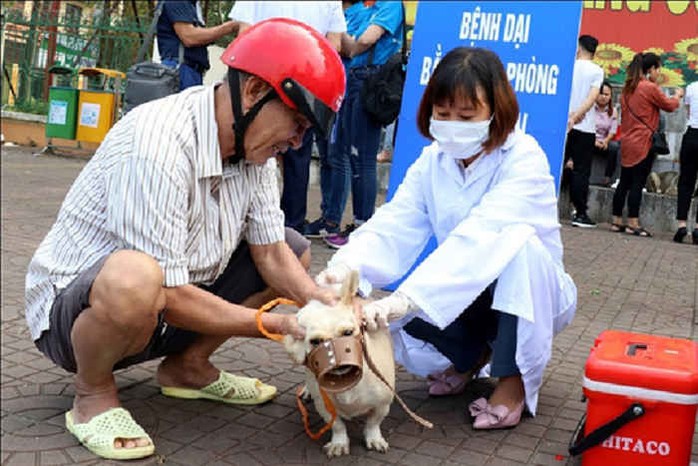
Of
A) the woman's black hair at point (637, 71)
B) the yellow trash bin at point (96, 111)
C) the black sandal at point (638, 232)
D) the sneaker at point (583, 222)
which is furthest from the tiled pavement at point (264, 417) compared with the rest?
the yellow trash bin at point (96, 111)

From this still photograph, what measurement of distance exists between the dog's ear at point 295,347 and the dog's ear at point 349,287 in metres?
0.17

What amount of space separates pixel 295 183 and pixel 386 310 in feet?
10.2

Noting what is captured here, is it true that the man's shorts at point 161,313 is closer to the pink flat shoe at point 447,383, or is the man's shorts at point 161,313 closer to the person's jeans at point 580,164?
the pink flat shoe at point 447,383

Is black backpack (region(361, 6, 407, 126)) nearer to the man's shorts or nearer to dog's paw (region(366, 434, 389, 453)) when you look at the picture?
the man's shorts

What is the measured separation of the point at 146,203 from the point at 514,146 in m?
1.32

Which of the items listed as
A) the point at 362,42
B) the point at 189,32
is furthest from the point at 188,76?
the point at 362,42

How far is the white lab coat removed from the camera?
2.69 m

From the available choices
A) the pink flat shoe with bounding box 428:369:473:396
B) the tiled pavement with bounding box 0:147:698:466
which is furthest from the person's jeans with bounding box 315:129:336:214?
the pink flat shoe with bounding box 428:369:473:396

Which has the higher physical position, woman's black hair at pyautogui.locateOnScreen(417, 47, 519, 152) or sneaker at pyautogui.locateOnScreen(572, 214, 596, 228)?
woman's black hair at pyautogui.locateOnScreen(417, 47, 519, 152)

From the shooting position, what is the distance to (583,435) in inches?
102

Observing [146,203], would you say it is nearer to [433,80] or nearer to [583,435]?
[433,80]

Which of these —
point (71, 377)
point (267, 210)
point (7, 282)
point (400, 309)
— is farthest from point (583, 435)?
point (7, 282)

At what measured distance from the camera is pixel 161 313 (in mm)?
2410

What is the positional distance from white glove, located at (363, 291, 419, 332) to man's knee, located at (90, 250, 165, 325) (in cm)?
58
